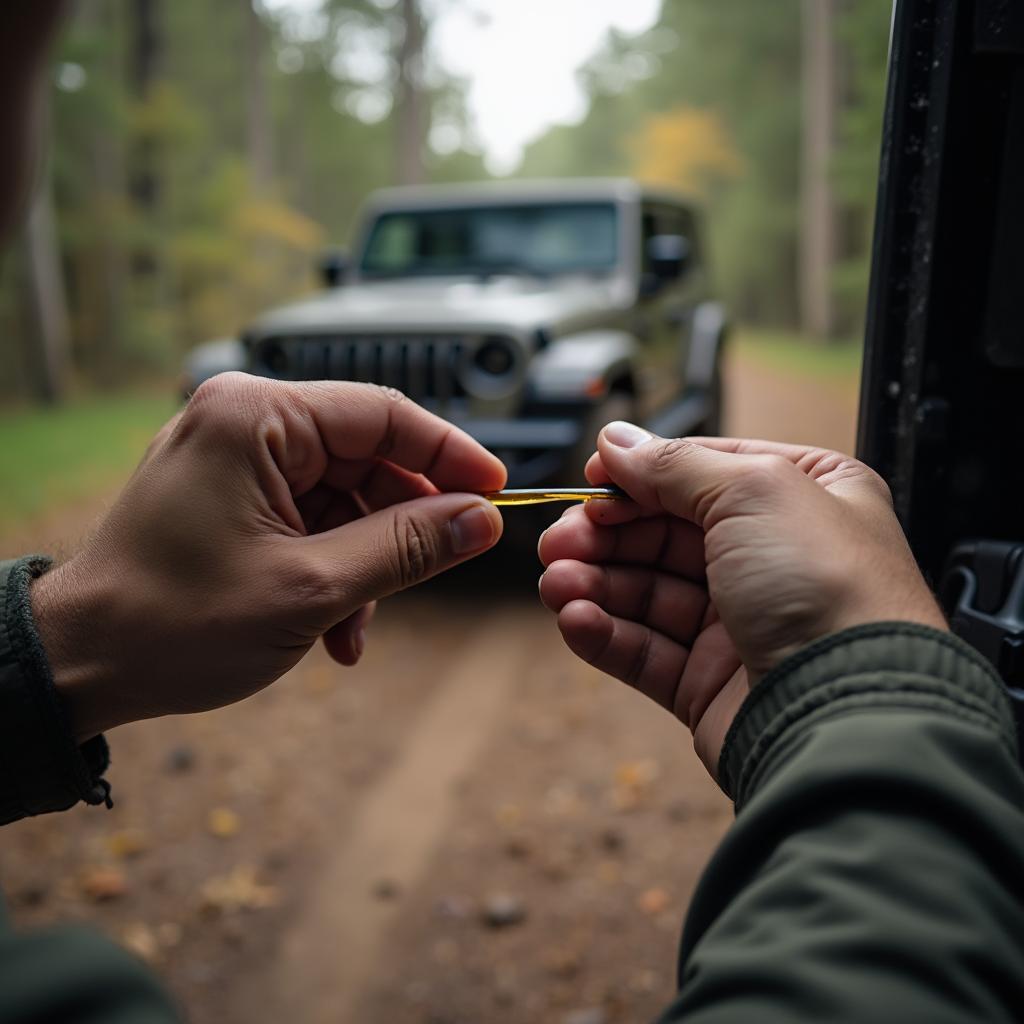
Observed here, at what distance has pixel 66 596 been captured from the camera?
52.4 inches

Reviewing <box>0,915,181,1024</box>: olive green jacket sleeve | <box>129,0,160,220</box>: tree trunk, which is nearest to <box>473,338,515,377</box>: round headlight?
<box>0,915,181,1024</box>: olive green jacket sleeve

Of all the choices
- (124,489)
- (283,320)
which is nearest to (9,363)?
(283,320)

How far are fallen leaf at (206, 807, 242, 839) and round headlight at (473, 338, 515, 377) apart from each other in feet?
7.13

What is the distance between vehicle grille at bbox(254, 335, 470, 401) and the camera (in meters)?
4.09

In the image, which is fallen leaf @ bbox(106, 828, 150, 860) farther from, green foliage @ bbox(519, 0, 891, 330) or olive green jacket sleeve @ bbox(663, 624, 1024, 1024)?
green foliage @ bbox(519, 0, 891, 330)

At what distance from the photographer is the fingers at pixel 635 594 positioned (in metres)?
1.45

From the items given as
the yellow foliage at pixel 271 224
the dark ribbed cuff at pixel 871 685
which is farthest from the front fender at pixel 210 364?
the yellow foliage at pixel 271 224

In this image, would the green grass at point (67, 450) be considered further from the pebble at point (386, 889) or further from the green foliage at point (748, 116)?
the green foliage at point (748, 116)

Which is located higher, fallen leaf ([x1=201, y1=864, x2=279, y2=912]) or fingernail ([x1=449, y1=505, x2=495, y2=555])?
fingernail ([x1=449, y1=505, x2=495, y2=555])

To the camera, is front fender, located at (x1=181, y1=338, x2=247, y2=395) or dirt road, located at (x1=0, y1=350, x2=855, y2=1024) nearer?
dirt road, located at (x1=0, y1=350, x2=855, y2=1024)

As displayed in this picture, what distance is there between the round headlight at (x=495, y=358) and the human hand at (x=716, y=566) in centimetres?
276

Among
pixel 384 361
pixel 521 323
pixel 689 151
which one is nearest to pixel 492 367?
pixel 521 323

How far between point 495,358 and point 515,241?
1.77 metres

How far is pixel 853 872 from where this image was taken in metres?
0.74
